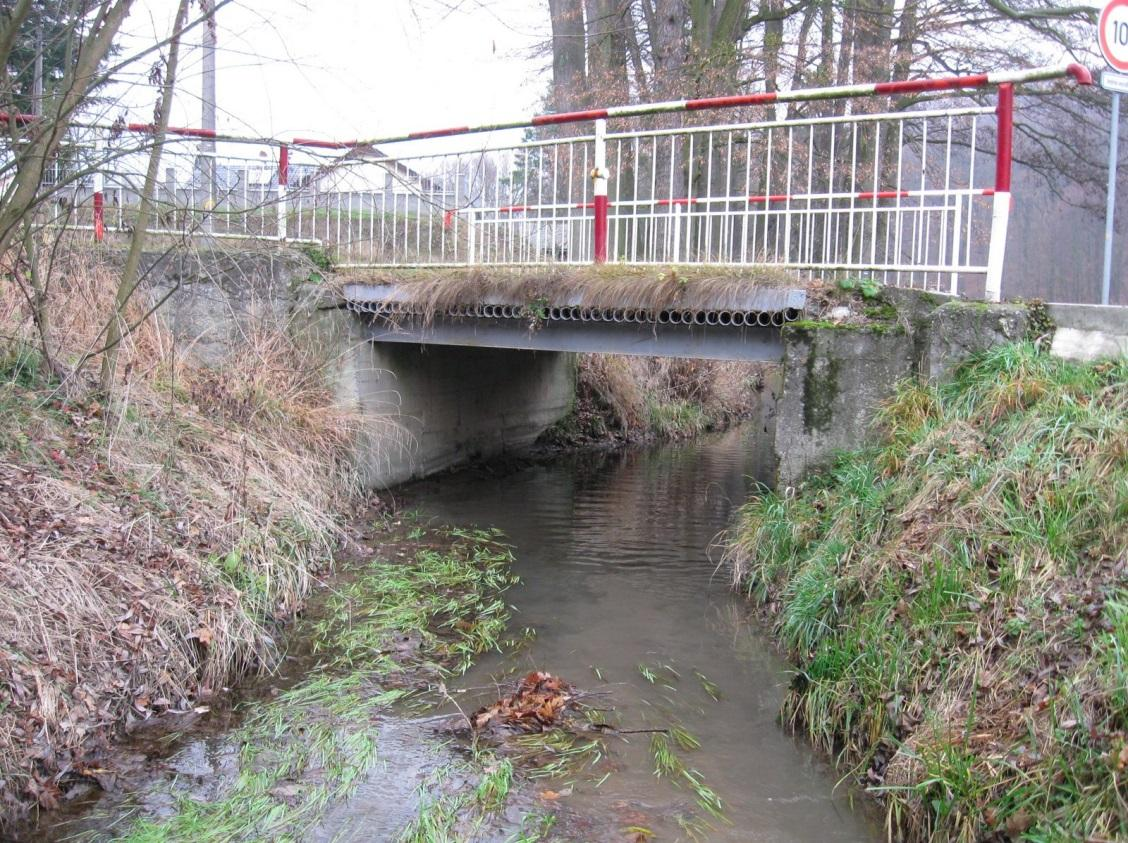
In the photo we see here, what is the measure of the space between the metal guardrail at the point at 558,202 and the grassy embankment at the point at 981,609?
5.16 feet

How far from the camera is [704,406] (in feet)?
58.9

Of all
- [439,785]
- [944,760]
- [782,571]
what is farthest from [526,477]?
[944,760]

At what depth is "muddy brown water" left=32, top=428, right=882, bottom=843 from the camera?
4.49 metres

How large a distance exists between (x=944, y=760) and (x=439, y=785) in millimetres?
2296

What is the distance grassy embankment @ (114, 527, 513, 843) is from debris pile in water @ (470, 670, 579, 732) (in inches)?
17.1

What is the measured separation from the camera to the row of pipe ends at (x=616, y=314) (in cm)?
796

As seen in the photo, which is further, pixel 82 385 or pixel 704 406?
pixel 704 406

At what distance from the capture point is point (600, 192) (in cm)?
877

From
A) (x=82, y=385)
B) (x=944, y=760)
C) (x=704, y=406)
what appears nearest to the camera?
(x=944, y=760)

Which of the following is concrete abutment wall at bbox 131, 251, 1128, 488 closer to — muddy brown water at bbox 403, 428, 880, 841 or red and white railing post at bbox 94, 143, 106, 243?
red and white railing post at bbox 94, 143, 106, 243

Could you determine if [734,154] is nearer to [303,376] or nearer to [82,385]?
[303,376]

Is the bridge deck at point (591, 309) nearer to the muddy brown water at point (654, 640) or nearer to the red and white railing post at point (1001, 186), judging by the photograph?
the red and white railing post at point (1001, 186)

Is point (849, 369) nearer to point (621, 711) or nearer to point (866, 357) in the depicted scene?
point (866, 357)

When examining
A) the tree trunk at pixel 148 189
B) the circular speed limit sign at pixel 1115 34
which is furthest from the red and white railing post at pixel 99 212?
the circular speed limit sign at pixel 1115 34
